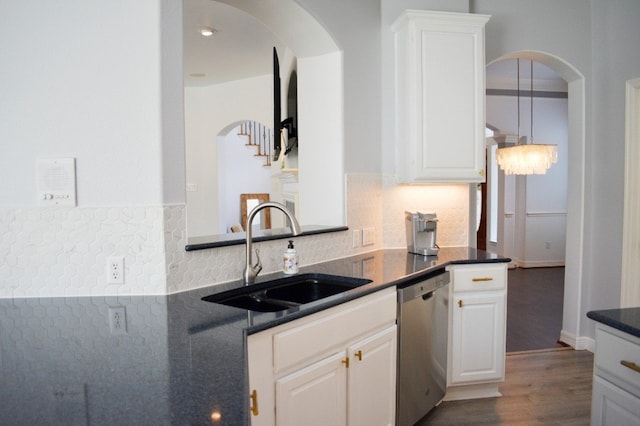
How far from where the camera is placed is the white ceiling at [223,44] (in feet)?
13.3

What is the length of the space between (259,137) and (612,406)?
7.51 metres

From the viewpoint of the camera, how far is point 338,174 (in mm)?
2945

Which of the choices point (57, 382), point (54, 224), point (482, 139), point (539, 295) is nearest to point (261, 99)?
point (482, 139)

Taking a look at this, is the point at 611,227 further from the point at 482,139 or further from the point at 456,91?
the point at 456,91

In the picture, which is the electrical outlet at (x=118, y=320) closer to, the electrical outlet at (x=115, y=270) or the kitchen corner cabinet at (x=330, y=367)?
the electrical outlet at (x=115, y=270)

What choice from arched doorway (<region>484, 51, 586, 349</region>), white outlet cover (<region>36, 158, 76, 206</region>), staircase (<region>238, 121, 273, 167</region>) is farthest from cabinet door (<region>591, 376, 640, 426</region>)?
staircase (<region>238, 121, 273, 167</region>)

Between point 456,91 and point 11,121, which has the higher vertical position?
point 456,91

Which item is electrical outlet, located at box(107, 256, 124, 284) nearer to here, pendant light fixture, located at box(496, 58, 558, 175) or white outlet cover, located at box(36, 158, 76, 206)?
white outlet cover, located at box(36, 158, 76, 206)

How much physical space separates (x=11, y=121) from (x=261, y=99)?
481 cm

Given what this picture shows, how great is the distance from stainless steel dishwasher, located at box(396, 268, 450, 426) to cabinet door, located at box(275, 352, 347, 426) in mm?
510

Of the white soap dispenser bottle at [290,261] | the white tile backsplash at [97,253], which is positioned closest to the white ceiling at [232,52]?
the white soap dispenser bottle at [290,261]

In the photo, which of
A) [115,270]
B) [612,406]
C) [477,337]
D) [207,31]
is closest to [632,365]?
[612,406]

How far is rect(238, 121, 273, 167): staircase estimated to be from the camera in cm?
826

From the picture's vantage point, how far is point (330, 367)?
1828 mm
